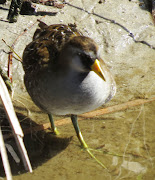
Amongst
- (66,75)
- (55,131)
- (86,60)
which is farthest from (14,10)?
(86,60)

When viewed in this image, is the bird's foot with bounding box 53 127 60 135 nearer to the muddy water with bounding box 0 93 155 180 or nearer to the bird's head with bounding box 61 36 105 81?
the muddy water with bounding box 0 93 155 180

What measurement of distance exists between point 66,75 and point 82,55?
0.26 metres

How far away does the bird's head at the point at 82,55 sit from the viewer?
3043 mm

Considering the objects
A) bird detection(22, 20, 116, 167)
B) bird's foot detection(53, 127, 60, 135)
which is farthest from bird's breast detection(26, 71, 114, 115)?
bird's foot detection(53, 127, 60, 135)

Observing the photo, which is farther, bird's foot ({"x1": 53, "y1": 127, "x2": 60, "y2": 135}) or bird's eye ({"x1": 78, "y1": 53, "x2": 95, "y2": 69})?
bird's foot ({"x1": 53, "y1": 127, "x2": 60, "y2": 135})

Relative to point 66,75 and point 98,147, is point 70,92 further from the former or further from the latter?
point 98,147

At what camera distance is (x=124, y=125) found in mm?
4051

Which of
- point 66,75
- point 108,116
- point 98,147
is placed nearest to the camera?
point 66,75

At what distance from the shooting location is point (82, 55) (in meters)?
3.05

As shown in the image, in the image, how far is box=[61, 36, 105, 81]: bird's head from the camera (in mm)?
3043

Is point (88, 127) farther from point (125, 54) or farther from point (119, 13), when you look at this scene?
point (119, 13)

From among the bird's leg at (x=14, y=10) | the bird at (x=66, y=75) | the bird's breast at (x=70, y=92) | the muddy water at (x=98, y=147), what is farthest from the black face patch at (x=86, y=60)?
the bird's leg at (x=14, y=10)

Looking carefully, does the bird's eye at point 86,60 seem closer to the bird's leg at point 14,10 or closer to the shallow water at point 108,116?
the shallow water at point 108,116

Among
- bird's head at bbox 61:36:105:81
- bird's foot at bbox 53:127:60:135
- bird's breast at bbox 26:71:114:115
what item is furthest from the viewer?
bird's foot at bbox 53:127:60:135
